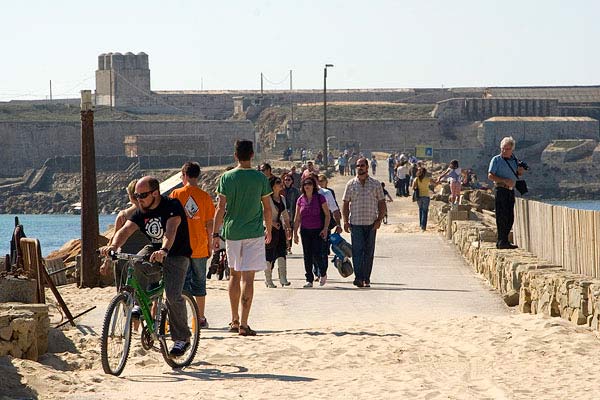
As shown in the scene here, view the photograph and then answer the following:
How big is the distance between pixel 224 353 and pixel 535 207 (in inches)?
227

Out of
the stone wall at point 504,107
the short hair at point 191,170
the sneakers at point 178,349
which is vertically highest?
the stone wall at point 504,107

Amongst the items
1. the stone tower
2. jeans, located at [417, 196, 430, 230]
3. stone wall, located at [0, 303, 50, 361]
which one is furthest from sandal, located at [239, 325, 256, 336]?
the stone tower

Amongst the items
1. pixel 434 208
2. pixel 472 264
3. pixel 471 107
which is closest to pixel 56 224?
pixel 471 107

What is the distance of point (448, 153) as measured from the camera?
4323 inches

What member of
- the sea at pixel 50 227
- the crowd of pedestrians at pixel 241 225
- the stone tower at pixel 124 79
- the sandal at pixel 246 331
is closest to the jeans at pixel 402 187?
the sea at pixel 50 227

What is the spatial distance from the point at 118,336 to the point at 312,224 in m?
6.30

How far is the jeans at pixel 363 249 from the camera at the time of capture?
1476 cm

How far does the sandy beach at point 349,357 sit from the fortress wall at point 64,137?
10140 centimetres

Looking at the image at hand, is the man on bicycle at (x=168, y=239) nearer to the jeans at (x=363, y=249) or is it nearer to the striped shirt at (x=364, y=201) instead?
the striped shirt at (x=364, y=201)

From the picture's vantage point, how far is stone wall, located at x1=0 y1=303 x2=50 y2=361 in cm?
971

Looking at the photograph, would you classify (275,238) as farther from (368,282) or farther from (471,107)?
(471,107)

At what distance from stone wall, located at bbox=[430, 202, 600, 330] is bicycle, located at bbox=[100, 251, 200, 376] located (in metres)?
3.17

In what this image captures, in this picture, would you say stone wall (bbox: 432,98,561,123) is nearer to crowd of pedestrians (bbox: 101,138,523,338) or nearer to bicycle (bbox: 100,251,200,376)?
crowd of pedestrians (bbox: 101,138,523,338)

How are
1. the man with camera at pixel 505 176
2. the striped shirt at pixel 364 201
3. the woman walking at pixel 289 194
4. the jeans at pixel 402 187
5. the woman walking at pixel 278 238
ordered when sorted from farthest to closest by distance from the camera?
the jeans at pixel 402 187
the woman walking at pixel 289 194
the woman walking at pixel 278 238
the striped shirt at pixel 364 201
the man with camera at pixel 505 176
